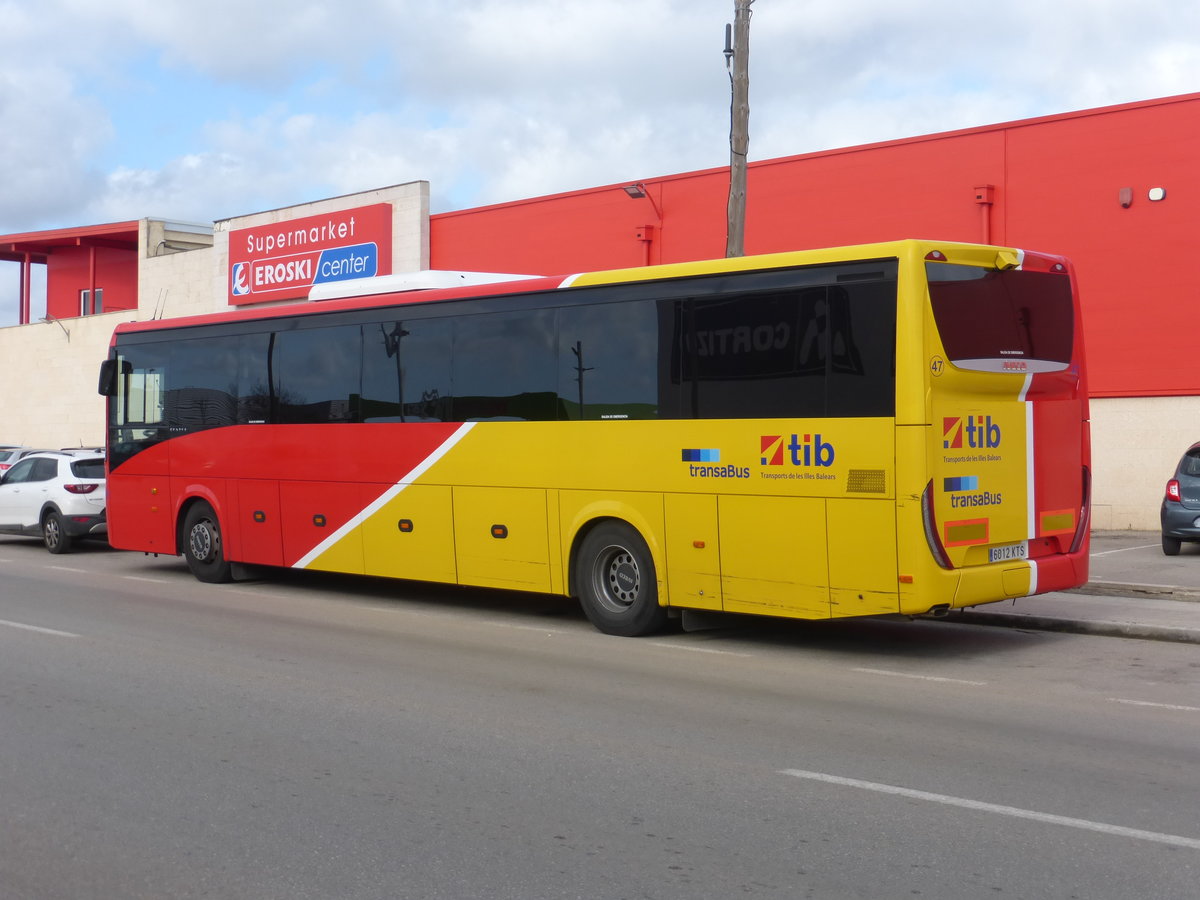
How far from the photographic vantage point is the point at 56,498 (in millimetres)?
21250

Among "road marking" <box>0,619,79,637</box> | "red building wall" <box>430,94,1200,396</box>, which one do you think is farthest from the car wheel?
"red building wall" <box>430,94,1200,396</box>

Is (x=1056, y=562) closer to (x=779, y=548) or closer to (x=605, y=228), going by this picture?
(x=779, y=548)

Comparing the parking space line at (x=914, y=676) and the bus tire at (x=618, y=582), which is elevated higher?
the bus tire at (x=618, y=582)

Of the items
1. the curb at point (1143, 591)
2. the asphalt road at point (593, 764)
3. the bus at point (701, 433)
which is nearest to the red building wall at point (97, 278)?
the bus at point (701, 433)

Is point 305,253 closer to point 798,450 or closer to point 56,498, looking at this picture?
point 56,498

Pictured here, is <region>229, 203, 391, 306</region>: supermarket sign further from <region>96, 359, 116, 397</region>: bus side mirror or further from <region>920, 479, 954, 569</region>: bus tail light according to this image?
<region>920, 479, 954, 569</region>: bus tail light

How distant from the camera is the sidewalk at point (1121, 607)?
1179 centimetres

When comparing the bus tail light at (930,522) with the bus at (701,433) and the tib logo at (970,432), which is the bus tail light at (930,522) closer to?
the bus at (701,433)

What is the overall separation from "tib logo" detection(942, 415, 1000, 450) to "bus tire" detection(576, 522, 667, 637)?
2.95 m

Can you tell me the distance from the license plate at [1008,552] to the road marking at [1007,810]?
420cm

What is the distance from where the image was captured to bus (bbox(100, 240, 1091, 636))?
33.0ft

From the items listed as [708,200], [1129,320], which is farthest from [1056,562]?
[708,200]

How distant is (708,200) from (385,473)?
12901mm

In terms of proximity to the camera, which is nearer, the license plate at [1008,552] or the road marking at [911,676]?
the road marking at [911,676]
